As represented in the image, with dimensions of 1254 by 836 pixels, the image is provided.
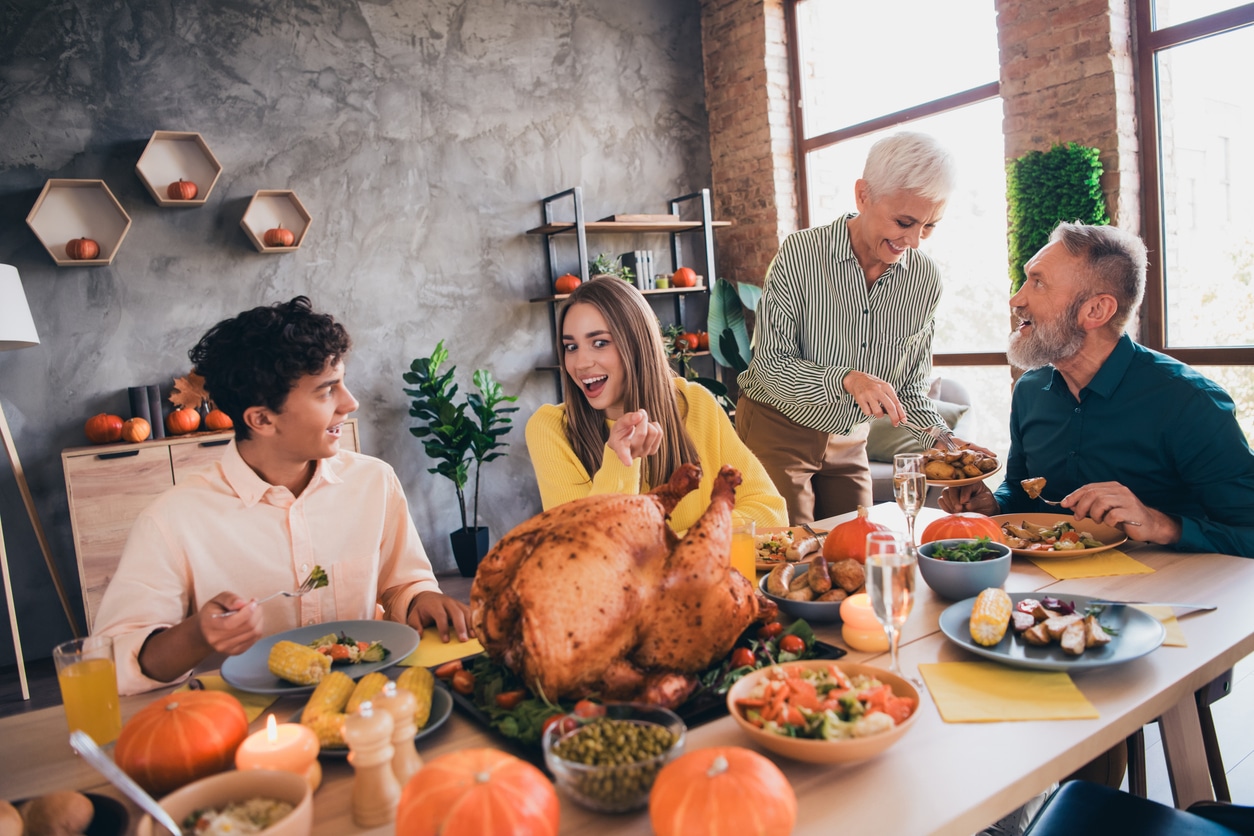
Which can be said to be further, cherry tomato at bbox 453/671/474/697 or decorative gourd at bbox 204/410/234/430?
decorative gourd at bbox 204/410/234/430

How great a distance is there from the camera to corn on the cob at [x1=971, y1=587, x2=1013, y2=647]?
1.28 m

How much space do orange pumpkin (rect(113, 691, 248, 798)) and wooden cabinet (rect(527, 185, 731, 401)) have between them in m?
4.41

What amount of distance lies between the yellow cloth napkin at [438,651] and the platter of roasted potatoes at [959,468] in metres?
1.17

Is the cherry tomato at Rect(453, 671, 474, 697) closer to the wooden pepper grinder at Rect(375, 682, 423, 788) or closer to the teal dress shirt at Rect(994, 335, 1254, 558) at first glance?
the wooden pepper grinder at Rect(375, 682, 423, 788)

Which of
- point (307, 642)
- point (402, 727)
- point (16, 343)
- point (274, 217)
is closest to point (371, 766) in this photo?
point (402, 727)

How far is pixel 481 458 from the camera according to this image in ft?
16.9

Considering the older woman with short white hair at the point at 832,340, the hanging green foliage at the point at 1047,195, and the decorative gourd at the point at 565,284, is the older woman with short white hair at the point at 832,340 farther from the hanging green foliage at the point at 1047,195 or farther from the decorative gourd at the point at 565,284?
the decorative gourd at the point at 565,284

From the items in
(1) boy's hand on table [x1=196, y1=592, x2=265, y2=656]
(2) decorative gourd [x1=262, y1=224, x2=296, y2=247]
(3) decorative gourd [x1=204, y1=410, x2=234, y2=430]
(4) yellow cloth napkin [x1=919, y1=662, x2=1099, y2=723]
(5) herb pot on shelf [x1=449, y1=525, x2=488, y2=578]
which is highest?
(2) decorative gourd [x1=262, y1=224, x2=296, y2=247]

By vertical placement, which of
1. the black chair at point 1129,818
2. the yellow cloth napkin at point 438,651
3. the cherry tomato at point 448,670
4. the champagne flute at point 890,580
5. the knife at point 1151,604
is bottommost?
the black chair at point 1129,818

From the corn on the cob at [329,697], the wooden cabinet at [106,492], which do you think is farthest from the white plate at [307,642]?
the wooden cabinet at [106,492]

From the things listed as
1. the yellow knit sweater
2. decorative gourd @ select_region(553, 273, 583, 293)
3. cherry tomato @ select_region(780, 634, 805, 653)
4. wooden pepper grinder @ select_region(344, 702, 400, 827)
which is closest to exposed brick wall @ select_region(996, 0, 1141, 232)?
decorative gourd @ select_region(553, 273, 583, 293)

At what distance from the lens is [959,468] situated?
2.03m

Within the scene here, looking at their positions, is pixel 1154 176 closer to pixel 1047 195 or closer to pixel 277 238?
pixel 1047 195

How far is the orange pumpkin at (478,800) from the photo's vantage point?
0.75 meters
